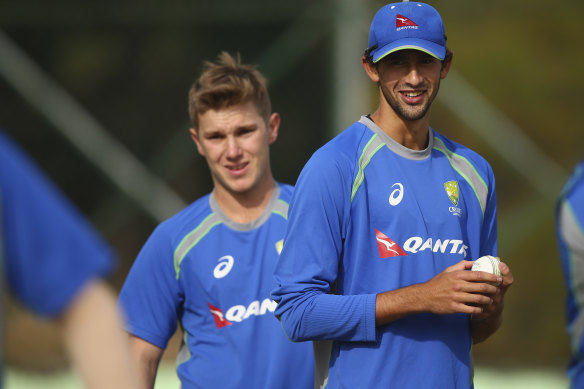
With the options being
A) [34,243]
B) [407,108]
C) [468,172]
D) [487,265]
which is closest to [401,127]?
[407,108]

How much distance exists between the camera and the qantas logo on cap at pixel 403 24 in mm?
2898

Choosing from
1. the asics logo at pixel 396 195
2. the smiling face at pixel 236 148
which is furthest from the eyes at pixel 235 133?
the asics logo at pixel 396 195

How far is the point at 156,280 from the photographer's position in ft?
11.5

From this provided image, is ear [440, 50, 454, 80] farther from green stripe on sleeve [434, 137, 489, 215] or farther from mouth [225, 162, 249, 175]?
mouth [225, 162, 249, 175]

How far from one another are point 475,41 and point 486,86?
0.52 m

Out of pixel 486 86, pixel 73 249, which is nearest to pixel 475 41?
pixel 486 86

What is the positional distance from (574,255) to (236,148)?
1585mm

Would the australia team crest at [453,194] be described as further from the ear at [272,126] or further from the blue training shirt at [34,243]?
the blue training shirt at [34,243]

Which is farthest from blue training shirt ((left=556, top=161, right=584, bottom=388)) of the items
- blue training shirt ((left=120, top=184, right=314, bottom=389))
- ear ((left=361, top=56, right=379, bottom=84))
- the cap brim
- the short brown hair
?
the short brown hair

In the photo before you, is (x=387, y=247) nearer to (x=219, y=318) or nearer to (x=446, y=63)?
(x=446, y=63)

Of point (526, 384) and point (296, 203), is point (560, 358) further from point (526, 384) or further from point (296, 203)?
point (296, 203)

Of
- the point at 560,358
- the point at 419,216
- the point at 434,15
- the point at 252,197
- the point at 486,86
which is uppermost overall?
the point at 486,86

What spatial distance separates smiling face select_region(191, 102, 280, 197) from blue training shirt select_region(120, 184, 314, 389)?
0.41ft

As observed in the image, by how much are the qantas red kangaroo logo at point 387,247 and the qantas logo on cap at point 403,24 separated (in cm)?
66
